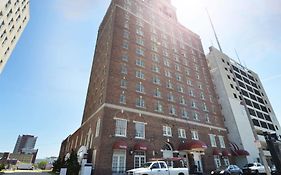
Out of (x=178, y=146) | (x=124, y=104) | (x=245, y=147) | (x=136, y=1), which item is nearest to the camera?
(x=124, y=104)

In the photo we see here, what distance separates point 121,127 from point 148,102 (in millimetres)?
7323

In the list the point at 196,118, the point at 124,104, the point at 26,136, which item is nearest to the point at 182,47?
the point at 196,118

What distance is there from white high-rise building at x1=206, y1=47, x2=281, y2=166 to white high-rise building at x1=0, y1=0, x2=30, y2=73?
4959cm

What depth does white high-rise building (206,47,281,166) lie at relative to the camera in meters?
41.6

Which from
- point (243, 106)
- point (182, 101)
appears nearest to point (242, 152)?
point (243, 106)

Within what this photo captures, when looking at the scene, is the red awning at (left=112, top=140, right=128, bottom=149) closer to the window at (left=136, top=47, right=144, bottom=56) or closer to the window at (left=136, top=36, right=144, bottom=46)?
the window at (left=136, top=47, right=144, bottom=56)

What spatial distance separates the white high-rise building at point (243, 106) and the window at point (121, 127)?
21894 mm

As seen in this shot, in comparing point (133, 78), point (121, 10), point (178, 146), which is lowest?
point (178, 146)

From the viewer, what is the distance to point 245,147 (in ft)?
132

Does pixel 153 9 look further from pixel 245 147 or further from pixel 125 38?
pixel 245 147

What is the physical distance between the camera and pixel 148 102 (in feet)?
103

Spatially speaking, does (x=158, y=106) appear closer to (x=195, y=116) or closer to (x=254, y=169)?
(x=195, y=116)

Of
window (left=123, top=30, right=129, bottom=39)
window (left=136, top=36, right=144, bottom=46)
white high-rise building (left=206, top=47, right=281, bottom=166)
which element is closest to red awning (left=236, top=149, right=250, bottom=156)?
white high-rise building (left=206, top=47, right=281, bottom=166)

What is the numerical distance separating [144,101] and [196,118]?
515 inches
